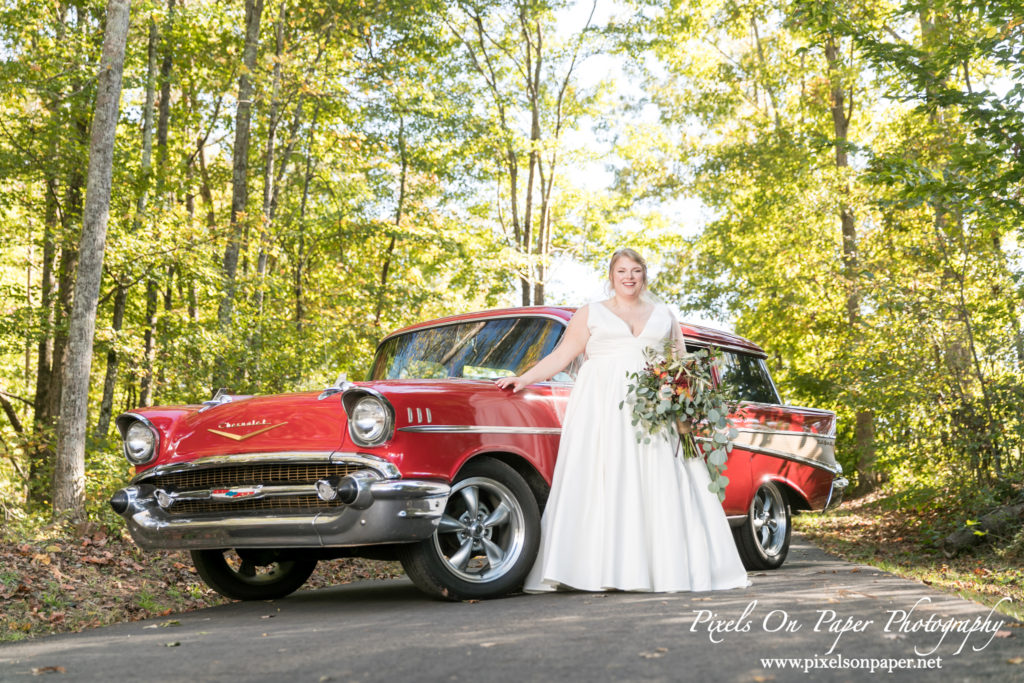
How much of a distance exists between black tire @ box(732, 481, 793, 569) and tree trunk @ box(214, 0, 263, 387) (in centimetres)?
1090

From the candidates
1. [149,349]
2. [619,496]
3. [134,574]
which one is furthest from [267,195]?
[619,496]

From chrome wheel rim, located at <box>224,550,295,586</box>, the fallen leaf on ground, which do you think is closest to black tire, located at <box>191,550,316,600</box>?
chrome wheel rim, located at <box>224,550,295,586</box>

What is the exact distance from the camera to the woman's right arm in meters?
6.46

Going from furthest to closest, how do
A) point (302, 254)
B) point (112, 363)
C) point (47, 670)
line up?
point (302, 254), point (112, 363), point (47, 670)

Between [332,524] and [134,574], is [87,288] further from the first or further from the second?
[332,524]

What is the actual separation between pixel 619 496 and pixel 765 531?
2774mm

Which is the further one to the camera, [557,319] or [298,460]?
[557,319]

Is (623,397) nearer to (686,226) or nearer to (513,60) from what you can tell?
(513,60)

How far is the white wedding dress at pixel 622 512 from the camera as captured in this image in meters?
5.96

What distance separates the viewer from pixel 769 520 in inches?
332

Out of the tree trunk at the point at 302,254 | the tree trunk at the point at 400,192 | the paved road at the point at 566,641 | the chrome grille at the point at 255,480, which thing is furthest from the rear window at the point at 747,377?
the tree trunk at the point at 302,254

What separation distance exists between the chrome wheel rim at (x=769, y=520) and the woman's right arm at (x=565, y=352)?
8.34ft

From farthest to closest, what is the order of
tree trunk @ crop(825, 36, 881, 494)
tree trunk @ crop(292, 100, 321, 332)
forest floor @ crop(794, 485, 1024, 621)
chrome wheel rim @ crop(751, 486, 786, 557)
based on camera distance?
tree trunk @ crop(292, 100, 321, 332) < tree trunk @ crop(825, 36, 881, 494) < chrome wheel rim @ crop(751, 486, 786, 557) < forest floor @ crop(794, 485, 1024, 621)

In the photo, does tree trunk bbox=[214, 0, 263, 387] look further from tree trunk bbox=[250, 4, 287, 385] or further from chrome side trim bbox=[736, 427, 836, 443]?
chrome side trim bbox=[736, 427, 836, 443]
